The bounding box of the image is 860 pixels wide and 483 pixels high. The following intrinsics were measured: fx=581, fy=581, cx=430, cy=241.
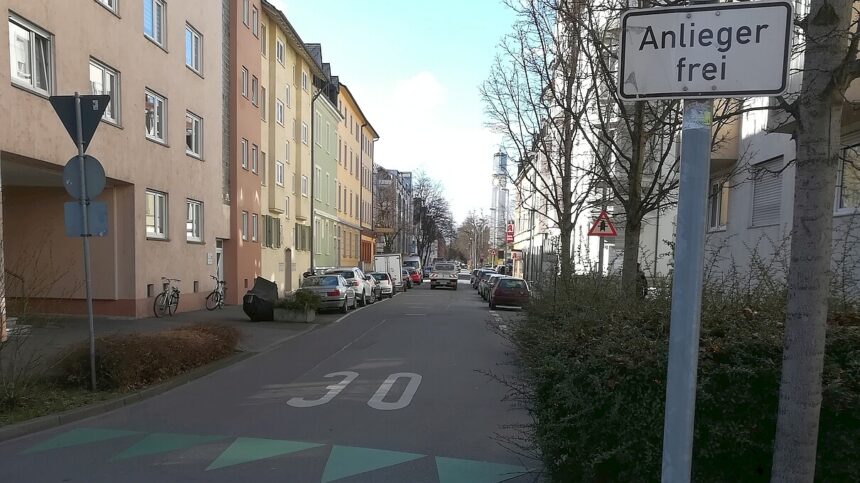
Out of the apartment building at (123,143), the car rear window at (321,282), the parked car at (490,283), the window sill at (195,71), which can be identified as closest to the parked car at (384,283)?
the parked car at (490,283)

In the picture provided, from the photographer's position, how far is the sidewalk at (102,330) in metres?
6.75

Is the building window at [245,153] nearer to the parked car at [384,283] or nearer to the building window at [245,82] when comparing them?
the building window at [245,82]

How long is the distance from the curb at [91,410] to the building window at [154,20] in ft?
39.6

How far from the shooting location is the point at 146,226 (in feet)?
54.5

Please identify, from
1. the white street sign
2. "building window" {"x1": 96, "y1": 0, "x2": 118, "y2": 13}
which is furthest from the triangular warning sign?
"building window" {"x1": 96, "y1": 0, "x2": 118, "y2": 13}

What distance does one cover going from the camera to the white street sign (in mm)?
2420

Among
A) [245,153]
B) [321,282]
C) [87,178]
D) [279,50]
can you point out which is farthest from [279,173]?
[87,178]

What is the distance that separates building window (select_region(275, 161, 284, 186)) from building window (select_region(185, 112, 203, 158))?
9838 millimetres

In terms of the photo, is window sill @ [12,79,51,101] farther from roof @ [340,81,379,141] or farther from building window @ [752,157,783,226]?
roof @ [340,81,379,141]

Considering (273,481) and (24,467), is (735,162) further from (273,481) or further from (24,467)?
(24,467)

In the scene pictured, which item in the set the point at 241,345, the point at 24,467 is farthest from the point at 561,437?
the point at 241,345

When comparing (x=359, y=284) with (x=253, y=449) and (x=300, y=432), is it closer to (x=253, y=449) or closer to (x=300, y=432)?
(x=300, y=432)

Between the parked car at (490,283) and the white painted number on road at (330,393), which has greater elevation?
the white painted number on road at (330,393)

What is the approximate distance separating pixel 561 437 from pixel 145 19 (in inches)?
700
